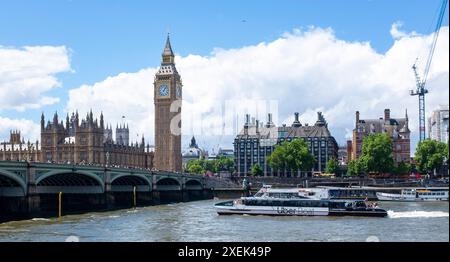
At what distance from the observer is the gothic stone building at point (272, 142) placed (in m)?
156

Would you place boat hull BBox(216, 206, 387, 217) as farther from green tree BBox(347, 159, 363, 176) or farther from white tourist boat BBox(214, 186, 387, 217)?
green tree BBox(347, 159, 363, 176)

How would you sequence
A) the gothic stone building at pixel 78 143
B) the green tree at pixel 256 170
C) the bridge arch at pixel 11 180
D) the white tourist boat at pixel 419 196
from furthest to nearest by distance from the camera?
the green tree at pixel 256 170 < the gothic stone building at pixel 78 143 < the white tourist boat at pixel 419 196 < the bridge arch at pixel 11 180

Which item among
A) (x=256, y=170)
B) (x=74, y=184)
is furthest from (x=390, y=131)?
(x=74, y=184)

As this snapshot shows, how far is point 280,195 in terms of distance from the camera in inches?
2479

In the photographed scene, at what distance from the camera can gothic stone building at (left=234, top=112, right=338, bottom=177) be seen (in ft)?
511

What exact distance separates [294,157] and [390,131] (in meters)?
23.7

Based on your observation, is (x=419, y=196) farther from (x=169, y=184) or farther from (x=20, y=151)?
(x=20, y=151)

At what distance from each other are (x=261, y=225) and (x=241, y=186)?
73.0 metres

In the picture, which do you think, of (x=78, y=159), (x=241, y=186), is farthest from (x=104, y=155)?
(x=241, y=186)

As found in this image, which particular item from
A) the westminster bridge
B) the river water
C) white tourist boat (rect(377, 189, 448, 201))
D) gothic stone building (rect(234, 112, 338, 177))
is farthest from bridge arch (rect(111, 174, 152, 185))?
gothic stone building (rect(234, 112, 338, 177))

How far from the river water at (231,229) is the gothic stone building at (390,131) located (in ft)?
266

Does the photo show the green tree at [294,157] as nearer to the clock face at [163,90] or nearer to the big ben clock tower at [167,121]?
the big ben clock tower at [167,121]

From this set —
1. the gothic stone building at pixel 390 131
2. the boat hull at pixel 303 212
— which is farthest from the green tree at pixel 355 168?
the boat hull at pixel 303 212
